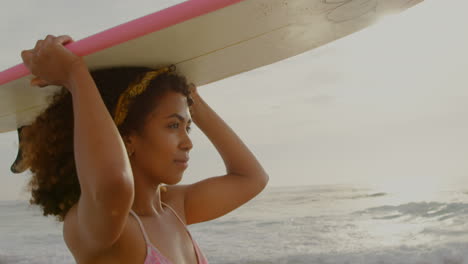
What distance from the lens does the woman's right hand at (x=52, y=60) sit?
147cm

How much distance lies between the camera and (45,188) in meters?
1.78

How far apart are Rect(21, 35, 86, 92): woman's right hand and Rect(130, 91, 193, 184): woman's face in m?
0.36

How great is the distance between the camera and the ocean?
9.05 m

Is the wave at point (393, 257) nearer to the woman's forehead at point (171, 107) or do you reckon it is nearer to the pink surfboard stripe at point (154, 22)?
the woman's forehead at point (171, 107)

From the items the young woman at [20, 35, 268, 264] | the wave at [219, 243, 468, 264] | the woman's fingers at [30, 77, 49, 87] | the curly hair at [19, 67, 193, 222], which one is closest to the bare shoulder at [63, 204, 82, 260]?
the young woman at [20, 35, 268, 264]

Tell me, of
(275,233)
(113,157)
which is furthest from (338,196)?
(113,157)

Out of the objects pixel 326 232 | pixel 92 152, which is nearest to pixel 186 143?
pixel 92 152

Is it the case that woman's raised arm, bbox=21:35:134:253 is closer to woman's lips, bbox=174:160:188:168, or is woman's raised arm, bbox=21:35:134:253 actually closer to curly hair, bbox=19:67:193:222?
curly hair, bbox=19:67:193:222

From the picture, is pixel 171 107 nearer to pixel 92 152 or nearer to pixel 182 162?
pixel 182 162

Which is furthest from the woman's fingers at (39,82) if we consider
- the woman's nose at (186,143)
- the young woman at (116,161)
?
the woman's nose at (186,143)

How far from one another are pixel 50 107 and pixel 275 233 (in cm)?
985

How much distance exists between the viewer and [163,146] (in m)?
1.76

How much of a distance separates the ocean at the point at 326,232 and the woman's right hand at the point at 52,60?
25.0 feet

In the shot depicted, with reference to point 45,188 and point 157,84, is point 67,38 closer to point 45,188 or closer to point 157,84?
point 157,84
